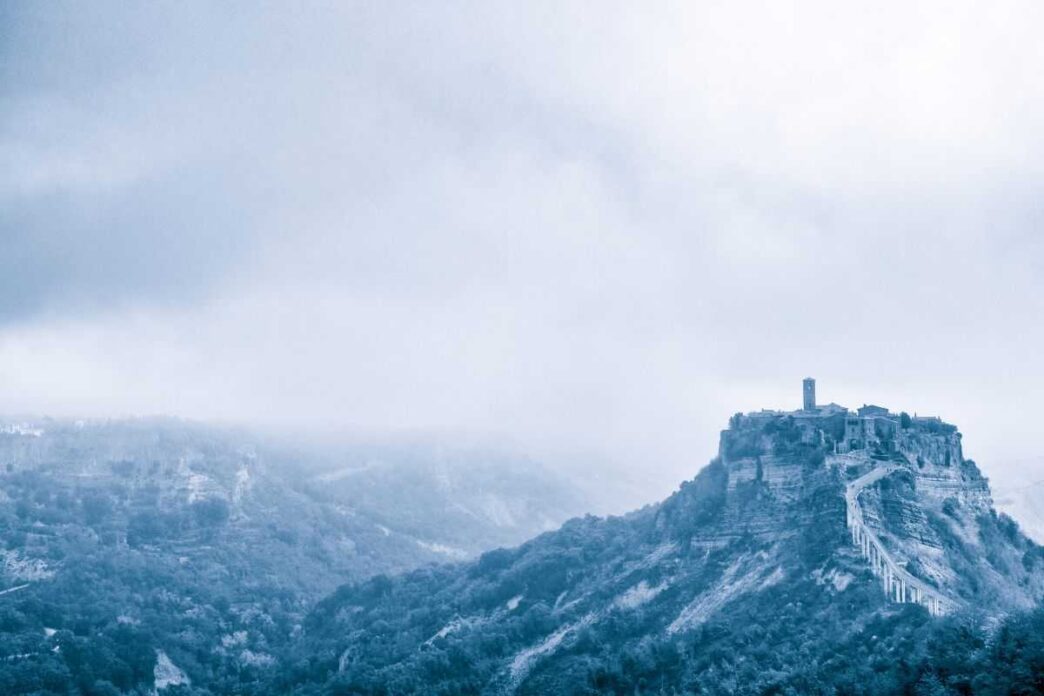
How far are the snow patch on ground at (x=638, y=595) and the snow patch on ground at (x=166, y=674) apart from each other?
220 feet

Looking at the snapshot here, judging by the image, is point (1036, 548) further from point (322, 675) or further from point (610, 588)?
point (322, 675)

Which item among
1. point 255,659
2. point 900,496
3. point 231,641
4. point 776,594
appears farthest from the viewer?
point 231,641

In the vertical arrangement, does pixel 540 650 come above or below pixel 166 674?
above

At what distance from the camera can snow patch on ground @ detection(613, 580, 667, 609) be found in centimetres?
13950

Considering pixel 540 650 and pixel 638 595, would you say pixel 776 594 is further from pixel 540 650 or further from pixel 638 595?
pixel 540 650

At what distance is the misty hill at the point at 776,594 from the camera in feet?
351

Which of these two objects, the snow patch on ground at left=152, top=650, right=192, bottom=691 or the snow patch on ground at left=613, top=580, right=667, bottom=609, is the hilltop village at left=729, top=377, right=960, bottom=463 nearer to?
the snow patch on ground at left=613, top=580, right=667, bottom=609

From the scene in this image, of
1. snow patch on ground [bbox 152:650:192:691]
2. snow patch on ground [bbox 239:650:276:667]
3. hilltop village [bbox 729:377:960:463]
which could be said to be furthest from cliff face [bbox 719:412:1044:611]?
snow patch on ground [bbox 152:650:192:691]

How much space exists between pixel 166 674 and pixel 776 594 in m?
90.6

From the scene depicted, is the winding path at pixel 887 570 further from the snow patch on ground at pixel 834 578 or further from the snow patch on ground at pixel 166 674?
the snow patch on ground at pixel 166 674

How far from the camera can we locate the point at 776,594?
125 metres

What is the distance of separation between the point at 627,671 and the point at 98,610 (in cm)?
9958

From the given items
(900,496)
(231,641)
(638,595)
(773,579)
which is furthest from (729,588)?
(231,641)

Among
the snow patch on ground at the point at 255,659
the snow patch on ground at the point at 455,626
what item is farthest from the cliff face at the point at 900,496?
the snow patch on ground at the point at 255,659
